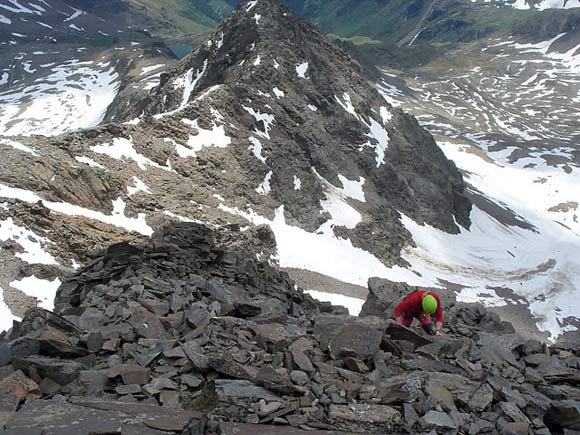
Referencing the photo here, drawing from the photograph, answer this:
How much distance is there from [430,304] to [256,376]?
758cm

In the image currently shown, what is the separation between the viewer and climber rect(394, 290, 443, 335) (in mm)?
16641

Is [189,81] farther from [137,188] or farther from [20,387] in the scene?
[20,387]

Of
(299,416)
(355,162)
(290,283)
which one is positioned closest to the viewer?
(299,416)

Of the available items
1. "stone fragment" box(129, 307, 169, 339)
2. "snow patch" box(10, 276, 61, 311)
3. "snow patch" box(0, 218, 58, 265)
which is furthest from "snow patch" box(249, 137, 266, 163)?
"stone fragment" box(129, 307, 169, 339)

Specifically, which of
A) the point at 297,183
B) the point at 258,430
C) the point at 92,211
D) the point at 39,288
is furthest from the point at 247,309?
the point at 297,183

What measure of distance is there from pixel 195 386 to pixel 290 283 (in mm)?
16729

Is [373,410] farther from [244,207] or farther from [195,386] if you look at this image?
[244,207]

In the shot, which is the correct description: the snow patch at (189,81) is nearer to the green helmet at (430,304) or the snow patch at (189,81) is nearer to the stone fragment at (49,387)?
the green helmet at (430,304)

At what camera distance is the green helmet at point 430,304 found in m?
16.6

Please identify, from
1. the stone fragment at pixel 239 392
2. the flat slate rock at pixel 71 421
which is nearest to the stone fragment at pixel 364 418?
the stone fragment at pixel 239 392

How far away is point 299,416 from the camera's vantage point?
32.2 ft

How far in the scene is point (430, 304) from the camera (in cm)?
1664

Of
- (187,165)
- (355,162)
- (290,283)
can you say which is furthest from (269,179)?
(290,283)

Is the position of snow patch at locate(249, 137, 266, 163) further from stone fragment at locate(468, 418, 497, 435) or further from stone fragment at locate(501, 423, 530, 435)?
stone fragment at locate(501, 423, 530, 435)
